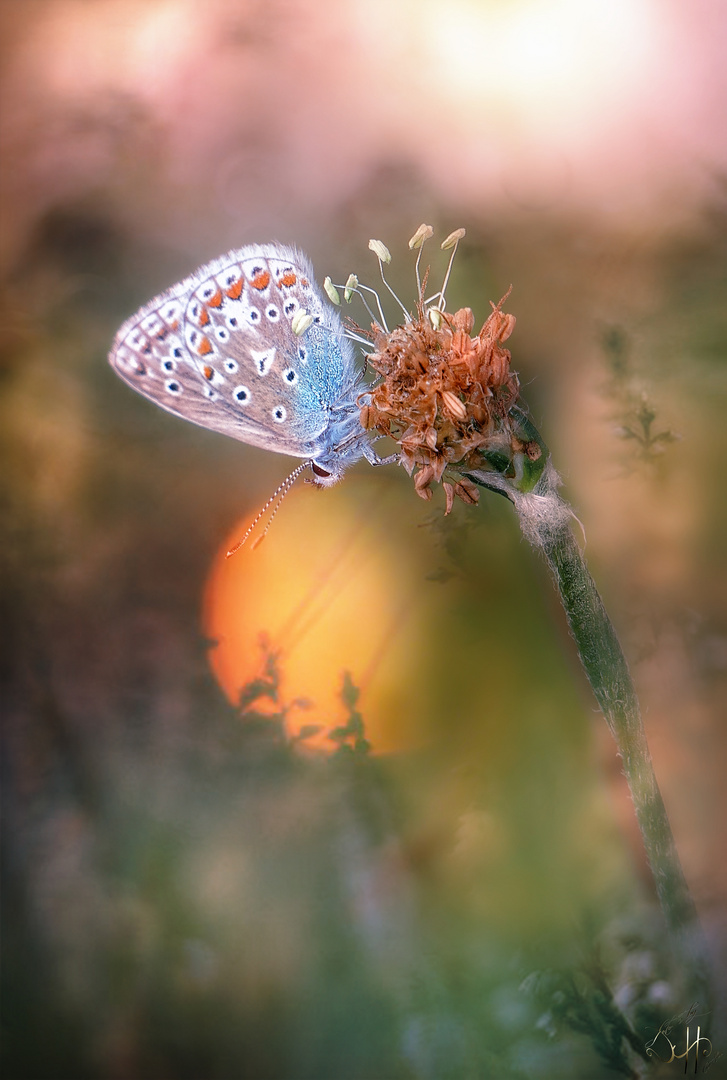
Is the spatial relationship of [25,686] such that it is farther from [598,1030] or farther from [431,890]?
[598,1030]

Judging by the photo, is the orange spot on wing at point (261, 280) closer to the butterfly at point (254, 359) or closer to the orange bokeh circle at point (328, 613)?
the butterfly at point (254, 359)

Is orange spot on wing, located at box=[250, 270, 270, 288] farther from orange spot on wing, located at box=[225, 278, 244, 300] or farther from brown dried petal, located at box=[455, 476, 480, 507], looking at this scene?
brown dried petal, located at box=[455, 476, 480, 507]

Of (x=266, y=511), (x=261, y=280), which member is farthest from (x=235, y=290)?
(x=266, y=511)

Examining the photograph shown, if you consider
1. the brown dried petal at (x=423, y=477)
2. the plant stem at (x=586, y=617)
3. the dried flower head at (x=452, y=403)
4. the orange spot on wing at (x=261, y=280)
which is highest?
the orange spot on wing at (x=261, y=280)

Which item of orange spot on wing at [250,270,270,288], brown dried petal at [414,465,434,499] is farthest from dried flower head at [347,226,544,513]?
orange spot on wing at [250,270,270,288]

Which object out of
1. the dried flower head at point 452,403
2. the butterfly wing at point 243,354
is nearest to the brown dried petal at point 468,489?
the dried flower head at point 452,403

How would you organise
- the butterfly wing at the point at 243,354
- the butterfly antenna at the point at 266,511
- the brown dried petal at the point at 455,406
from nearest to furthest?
the brown dried petal at the point at 455,406, the butterfly wing at the point at 243,354, the butterfly antenna at the point at 266,511

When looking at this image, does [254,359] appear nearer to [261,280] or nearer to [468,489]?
[261,280]
